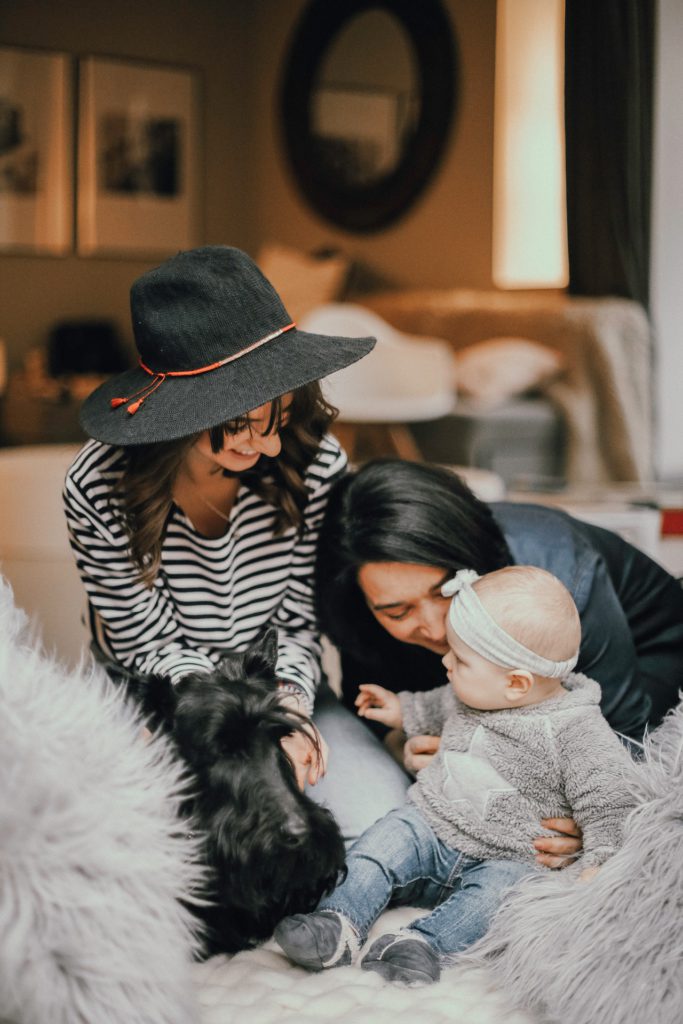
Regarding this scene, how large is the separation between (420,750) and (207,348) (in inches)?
24.9

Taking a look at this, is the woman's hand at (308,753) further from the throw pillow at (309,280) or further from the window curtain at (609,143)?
the throw pillow at (309,280)

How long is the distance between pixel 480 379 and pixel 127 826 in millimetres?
3422

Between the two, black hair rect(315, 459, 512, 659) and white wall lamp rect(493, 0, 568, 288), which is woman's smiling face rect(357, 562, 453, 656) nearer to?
black hair rect(315, 459, 512, 659)

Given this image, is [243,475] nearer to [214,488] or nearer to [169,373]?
[214,488]

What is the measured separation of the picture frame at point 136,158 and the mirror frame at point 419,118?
0.99 metres

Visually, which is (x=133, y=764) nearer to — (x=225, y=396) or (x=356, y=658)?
(x=225, y=396)

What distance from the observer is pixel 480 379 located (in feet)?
13.8

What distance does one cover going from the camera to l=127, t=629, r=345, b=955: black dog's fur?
1.07 meters

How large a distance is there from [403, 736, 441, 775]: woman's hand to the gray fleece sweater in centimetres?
8

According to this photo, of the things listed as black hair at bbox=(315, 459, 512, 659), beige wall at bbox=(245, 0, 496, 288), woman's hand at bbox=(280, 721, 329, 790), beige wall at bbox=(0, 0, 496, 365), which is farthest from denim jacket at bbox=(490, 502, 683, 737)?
beige wall at bbox=(0, 0, 496, 365)

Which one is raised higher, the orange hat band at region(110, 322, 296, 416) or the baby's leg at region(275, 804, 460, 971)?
the orange hat band at region(110, 322, 296, 416)

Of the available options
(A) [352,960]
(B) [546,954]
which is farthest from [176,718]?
(B) [546,954]

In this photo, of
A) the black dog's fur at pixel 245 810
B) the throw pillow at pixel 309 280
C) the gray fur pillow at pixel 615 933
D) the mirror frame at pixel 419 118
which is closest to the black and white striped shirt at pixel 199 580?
the black dog's fur at pixel 245 810

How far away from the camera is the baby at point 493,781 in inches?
47.5
